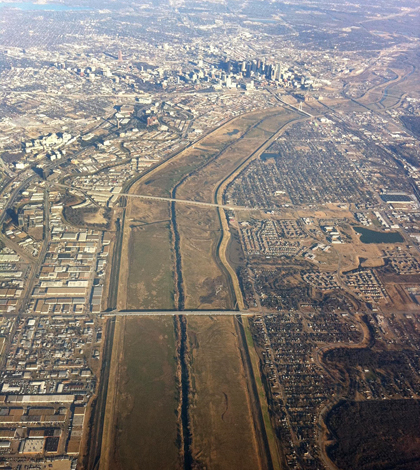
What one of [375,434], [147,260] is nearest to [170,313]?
[147,260]

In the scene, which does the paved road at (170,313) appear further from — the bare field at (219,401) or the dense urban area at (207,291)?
the bare field at (219,401)

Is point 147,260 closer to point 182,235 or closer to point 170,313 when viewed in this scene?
point 182,235

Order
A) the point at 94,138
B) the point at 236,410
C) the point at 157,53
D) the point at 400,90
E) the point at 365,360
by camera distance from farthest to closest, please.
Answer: the point at 157,53 < the point at 400,90 < the point at 94,138 < the point at 365,360 < the point at 236,410

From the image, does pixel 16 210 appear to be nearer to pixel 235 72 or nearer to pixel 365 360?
pixel 365 360

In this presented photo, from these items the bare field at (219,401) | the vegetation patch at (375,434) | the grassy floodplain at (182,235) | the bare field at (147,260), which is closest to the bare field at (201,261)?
the grassy floodplain at (182,235)

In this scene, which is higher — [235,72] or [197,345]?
[235,72]

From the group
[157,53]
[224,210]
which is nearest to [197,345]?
[224,210]
